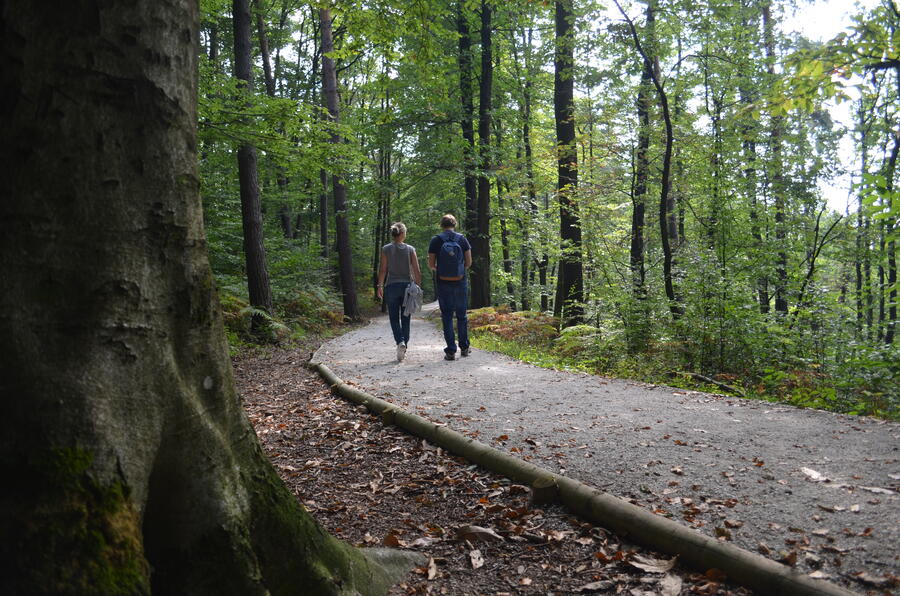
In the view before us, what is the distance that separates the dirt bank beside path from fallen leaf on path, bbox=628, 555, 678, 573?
1.09 ft

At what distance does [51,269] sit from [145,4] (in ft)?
3.41

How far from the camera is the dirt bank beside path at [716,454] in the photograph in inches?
104

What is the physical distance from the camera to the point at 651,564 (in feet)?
8.76

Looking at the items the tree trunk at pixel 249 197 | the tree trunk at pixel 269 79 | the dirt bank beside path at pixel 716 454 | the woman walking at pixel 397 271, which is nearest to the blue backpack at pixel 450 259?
the woman walking at pixel 397 271

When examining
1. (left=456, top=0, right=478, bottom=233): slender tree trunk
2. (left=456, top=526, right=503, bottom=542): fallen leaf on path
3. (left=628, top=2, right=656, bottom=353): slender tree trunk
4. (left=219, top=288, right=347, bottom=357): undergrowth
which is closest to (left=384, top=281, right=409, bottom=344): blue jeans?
(left=219, top=288, right=347, bottom=357): undergrowth

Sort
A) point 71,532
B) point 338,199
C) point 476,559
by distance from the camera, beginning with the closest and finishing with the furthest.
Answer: point 71,532, point 476,559, point 338,199

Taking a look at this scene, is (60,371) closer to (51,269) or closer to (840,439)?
(51,269)

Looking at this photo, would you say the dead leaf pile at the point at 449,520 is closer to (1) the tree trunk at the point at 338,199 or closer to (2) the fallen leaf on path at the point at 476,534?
(2) the fallen leaf on path at the point at 476,534

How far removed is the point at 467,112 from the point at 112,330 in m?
18.5

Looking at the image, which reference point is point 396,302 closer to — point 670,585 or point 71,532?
point 670,585

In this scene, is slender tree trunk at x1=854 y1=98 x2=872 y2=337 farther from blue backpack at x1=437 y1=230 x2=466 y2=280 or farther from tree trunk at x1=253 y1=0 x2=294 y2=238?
tree trunk at x1=253 y1=0 x2=294 y2=238

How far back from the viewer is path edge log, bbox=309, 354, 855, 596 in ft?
7.35

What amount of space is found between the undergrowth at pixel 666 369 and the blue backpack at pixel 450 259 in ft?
7.05

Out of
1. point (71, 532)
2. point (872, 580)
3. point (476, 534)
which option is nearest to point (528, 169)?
point (476, 534)
